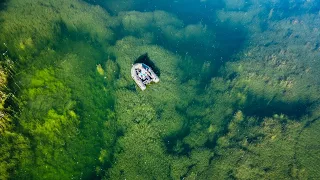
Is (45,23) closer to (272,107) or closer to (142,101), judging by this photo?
(142,101)

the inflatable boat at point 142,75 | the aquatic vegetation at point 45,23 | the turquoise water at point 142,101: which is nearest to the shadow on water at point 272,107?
the turquoise water at point 142,101

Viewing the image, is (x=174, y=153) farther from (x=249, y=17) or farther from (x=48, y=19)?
(x=249, y=17)

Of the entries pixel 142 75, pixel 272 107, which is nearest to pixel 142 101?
pixel 142 75

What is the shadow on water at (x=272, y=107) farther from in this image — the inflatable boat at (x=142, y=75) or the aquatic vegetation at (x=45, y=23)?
the aquatic vegetation at (x=45, y=23)

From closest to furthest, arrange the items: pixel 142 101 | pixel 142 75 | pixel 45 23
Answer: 1. pixel 142 101
2. pixel 142 75
3. pixel 45 23

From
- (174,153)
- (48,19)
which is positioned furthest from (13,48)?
(174,153)
